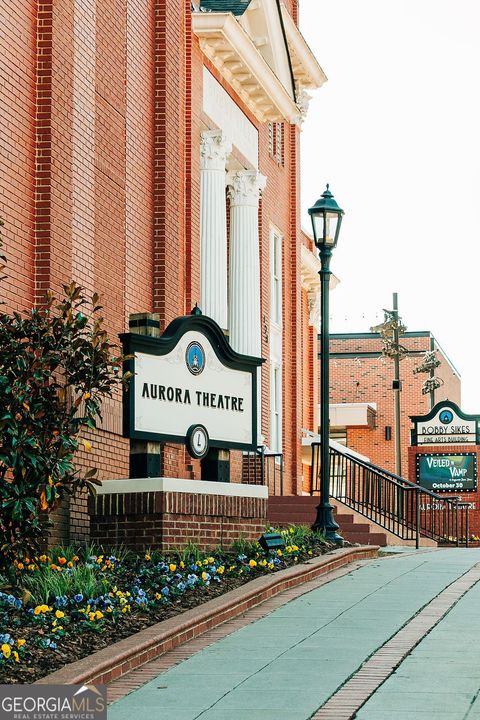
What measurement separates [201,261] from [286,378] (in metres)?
8.03

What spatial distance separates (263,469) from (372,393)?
131 ft

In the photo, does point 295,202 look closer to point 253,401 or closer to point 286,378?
point 286,378

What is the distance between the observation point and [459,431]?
45.2 meters

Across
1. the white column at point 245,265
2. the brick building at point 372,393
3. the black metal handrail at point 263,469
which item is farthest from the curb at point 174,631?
the brick building at point 372,393

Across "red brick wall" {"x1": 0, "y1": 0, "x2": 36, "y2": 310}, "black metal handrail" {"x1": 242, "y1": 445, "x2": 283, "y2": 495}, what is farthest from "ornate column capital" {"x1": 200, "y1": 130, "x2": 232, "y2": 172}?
"red brick wall" {"x1": 0, "y1": 0, "x2": 36, "y2": 310}

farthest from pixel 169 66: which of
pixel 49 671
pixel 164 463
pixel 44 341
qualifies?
pixel 49 671

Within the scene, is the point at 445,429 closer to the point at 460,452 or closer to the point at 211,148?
the point at 460,452

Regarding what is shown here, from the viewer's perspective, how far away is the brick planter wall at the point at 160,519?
47.9 feet

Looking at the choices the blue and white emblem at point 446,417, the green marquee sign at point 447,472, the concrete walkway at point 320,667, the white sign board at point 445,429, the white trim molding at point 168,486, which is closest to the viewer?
the concrete walkway at point 320,667

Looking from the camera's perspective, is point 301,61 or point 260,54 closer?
point 260,54

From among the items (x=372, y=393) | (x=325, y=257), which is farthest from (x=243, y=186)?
(x=372, y=393)

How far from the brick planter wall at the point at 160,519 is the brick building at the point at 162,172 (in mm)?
80

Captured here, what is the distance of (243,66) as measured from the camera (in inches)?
1024

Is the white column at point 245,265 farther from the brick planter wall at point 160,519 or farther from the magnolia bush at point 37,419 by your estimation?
the magnolia bush at point 37,419
